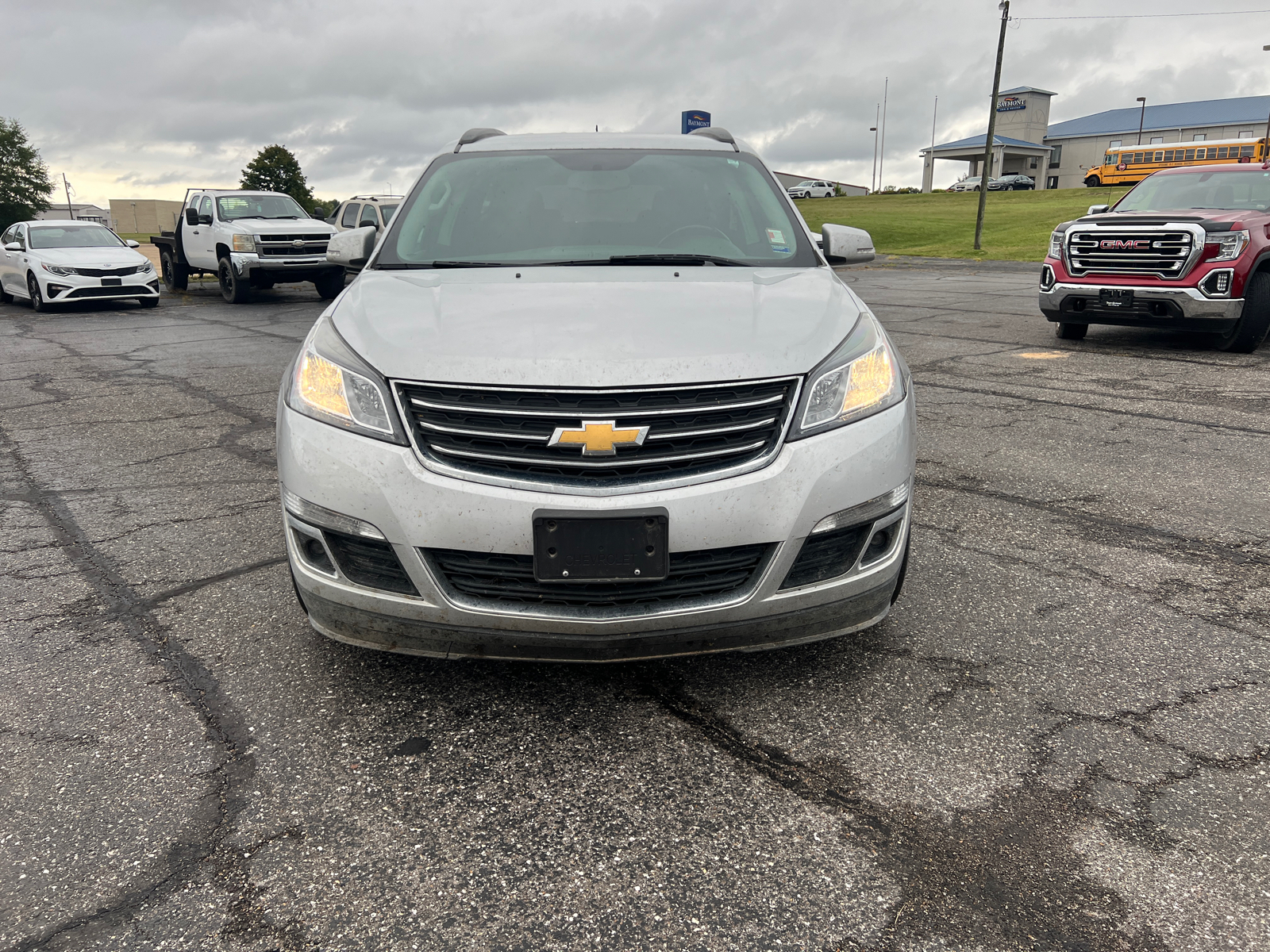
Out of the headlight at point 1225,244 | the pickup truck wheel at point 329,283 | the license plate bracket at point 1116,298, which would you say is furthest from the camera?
the pickup truck wheel at point 329,283

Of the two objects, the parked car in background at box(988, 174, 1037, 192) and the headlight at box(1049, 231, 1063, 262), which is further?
the parked car in background at box(988, 174, 1037, 192)

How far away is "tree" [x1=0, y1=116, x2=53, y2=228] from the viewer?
81188 mm

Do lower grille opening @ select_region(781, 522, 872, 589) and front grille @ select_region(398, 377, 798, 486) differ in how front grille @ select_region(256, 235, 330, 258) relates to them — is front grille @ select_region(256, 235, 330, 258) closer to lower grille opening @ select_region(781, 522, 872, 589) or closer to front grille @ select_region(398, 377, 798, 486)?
front grille @ select_region(398, 377, 798, 486)

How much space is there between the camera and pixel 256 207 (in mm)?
17984

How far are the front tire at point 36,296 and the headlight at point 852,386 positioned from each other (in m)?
17.7

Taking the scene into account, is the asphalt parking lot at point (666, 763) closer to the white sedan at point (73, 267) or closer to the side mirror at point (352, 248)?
the side mirror at point (352, 248)

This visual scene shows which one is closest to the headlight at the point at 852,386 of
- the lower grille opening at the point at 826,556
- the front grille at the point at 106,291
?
the lower grille opening at the point at 826,556

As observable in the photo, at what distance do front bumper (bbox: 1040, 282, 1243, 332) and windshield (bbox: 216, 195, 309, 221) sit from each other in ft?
44.8

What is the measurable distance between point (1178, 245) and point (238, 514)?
28.4 feet

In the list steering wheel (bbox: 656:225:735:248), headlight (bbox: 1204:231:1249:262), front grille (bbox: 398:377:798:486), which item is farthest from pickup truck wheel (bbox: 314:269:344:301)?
front grille (bbox: 398:377:798:486)

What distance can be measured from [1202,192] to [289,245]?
13.8m

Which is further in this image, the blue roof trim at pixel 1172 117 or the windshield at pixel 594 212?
the blue roof trim at pixel 1172 117

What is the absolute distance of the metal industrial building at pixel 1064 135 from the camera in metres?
89.0

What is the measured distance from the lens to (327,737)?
9.04 feet
